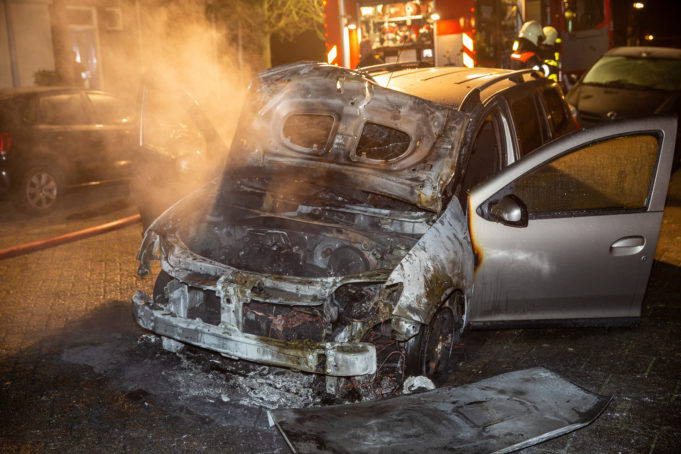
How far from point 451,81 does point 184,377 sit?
9.67 ft

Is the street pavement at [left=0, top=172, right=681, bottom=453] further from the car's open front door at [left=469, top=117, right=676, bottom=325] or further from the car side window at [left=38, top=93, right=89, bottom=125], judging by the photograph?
the car side window at [left=38, top=93, right=89, bottom=125]

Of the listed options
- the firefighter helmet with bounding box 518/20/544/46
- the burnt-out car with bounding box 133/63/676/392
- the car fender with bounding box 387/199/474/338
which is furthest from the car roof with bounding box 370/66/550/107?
the firefighter helmet with bounding box 518/20/544/46

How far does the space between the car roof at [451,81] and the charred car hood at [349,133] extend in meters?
0.38

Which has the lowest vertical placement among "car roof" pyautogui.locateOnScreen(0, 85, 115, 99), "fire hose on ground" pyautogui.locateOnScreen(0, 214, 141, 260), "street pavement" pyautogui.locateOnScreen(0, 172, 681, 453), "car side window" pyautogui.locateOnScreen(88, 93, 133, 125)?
"street pavement" pyautogui.locateOnScreen(0, 172, 681, 453)

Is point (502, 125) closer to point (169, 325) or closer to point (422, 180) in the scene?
point (422, 180)

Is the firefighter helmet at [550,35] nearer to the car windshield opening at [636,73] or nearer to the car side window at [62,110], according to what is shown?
the car windshield opening at [636,73]

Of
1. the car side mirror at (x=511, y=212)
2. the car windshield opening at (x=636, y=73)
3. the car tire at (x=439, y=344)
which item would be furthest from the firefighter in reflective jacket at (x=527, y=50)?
the car tire at (x=439, y=344)

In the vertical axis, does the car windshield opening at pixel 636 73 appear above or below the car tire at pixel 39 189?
above

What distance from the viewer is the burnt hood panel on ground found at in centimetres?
360

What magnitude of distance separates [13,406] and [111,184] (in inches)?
271

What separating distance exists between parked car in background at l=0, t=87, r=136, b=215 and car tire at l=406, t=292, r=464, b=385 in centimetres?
567

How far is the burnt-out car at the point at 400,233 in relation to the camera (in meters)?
4.13

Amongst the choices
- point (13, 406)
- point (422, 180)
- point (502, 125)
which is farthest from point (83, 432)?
point (502, 125)

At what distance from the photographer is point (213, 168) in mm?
5930
